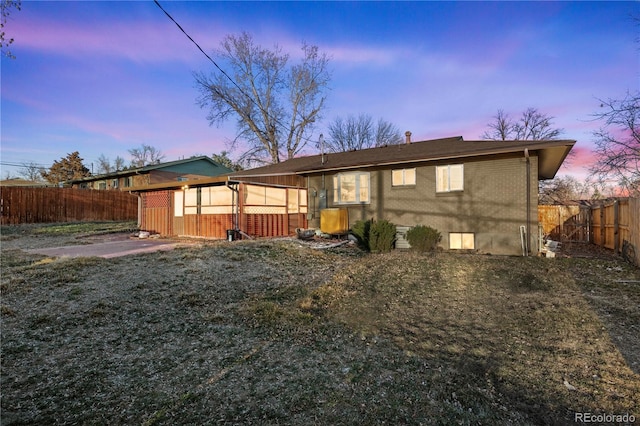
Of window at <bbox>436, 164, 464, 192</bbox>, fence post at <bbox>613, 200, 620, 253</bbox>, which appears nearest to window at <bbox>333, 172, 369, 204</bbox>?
window at <bbox>436, 164, 464, 192</bbox>

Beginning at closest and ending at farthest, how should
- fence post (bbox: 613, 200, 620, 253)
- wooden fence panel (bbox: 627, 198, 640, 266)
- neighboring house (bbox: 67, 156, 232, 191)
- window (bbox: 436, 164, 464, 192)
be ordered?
wooden fence panel (bbox: 627, 198, 640, 266) → fence post (bbox: 613, 200, 620, 253) → window (bbox: 436, 164, 464, 192) → neighboring house (bbox: 67, 156, 232, 191)

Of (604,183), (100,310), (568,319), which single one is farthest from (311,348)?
(604,183)

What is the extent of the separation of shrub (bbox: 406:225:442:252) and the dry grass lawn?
9.85 feet

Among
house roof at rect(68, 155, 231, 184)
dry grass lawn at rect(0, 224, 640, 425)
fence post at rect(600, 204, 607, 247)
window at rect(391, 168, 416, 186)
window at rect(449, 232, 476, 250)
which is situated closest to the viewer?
dry grass lawn at rect(0, 224, 640, 425)

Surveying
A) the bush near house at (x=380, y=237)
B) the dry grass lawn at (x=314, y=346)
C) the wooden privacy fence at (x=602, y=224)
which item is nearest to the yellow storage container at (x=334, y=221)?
the bush near house at (x=380, y=237)

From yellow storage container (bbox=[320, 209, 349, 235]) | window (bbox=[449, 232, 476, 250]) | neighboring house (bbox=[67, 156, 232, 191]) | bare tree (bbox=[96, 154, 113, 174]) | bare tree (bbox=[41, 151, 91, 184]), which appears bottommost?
window (bbox=[449, 232, 476, 250])

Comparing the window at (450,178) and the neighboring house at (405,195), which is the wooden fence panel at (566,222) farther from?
the window at (450,178)

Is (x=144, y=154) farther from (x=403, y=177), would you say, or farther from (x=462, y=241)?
(x=462, y=241)

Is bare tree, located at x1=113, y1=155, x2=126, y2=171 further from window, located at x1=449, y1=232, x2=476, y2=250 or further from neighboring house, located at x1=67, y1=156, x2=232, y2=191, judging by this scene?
window, located at x1=449, y1=232, x2=476, y2=250

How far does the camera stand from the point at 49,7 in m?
6.21

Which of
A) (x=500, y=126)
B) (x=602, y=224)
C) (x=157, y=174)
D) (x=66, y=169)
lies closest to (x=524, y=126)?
(x=500, y=126)

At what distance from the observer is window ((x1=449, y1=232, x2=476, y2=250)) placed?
10.2 m

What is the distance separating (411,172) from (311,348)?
9.30 metres

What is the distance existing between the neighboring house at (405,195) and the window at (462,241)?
0.10 feet
